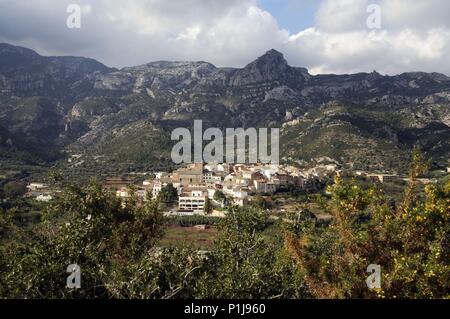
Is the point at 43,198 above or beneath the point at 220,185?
beneath

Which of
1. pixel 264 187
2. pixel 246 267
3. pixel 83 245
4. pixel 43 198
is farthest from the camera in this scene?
pixel 264 187

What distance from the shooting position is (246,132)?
18362 centimetres

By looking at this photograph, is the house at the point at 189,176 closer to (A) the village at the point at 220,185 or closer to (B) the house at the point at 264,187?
(A) the village at the point at 220,185

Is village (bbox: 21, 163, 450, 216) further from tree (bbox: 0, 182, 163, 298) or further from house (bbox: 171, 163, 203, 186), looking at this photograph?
tree (bbox: 0, 182, 163, 298)

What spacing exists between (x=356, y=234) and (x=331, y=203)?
3.64ft

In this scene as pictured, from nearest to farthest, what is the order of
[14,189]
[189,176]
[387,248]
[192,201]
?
[387,248] < [192,201] < [14,189] < [189,176]

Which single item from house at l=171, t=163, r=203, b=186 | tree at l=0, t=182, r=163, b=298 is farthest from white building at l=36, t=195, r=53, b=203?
tree at l=0, t=182, r=163, b=298

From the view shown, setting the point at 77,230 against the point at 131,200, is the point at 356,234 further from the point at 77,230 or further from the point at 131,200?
the point at 131,200

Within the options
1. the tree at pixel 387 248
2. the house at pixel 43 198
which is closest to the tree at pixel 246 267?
the tree at pixel 387 248

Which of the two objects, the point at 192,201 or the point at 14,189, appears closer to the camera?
the point at 192,201

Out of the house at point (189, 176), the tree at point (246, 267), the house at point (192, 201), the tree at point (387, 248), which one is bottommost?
the house at point (192, 201)

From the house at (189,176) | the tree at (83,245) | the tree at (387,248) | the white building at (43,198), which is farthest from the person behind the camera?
the house at (189,176)

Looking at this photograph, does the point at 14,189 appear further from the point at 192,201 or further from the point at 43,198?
the point at 192,201

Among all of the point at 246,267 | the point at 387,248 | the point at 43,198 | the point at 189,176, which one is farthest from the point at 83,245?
the point at 189,176
